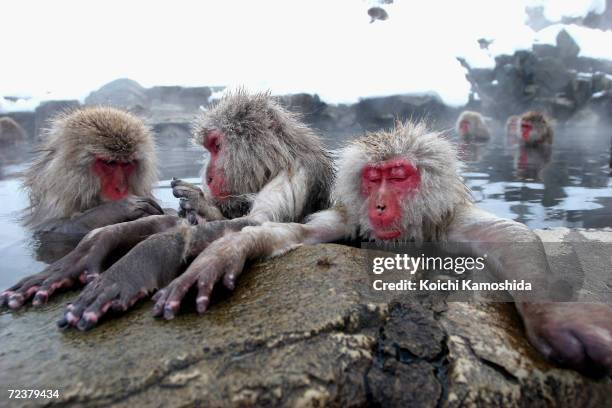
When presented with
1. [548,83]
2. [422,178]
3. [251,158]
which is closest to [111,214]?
[251,158]

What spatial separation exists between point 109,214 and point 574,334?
8.77 feet

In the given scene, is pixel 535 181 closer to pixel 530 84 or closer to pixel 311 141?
pixel 311 141

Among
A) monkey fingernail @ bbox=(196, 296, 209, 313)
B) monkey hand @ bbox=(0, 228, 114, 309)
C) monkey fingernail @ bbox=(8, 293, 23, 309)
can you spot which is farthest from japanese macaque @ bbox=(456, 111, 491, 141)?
monkey fingernail @ bbox=(8, 293, 23, 309)

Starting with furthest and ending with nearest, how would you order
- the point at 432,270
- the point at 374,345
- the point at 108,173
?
the point at 108,173 → the point at 432,270 → the point at 374,345

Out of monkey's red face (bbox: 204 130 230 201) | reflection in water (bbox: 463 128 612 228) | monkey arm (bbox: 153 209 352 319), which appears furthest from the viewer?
reflection in water (bbox: 463 128 612 228)

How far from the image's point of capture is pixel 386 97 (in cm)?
1794

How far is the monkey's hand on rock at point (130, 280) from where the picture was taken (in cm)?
165

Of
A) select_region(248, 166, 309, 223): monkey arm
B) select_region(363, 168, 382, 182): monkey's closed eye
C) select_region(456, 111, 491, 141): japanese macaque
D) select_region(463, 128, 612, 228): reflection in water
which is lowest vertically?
select_region(463, 128, 612, 228): reflection in water

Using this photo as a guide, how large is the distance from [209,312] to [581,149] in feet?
35.5

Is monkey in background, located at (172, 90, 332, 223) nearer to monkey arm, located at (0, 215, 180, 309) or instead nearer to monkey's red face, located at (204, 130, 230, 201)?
monkey's red face, located at (204, 130, 230, 201)

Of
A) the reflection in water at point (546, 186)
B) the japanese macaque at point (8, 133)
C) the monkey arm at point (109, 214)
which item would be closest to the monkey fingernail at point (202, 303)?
the monkey arm at point (109, 214)

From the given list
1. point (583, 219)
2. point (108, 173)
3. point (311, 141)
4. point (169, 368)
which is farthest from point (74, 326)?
point (583, 219)

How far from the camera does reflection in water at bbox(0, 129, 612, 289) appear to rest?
2.99 meters

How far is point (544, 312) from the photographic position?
1616 mm
